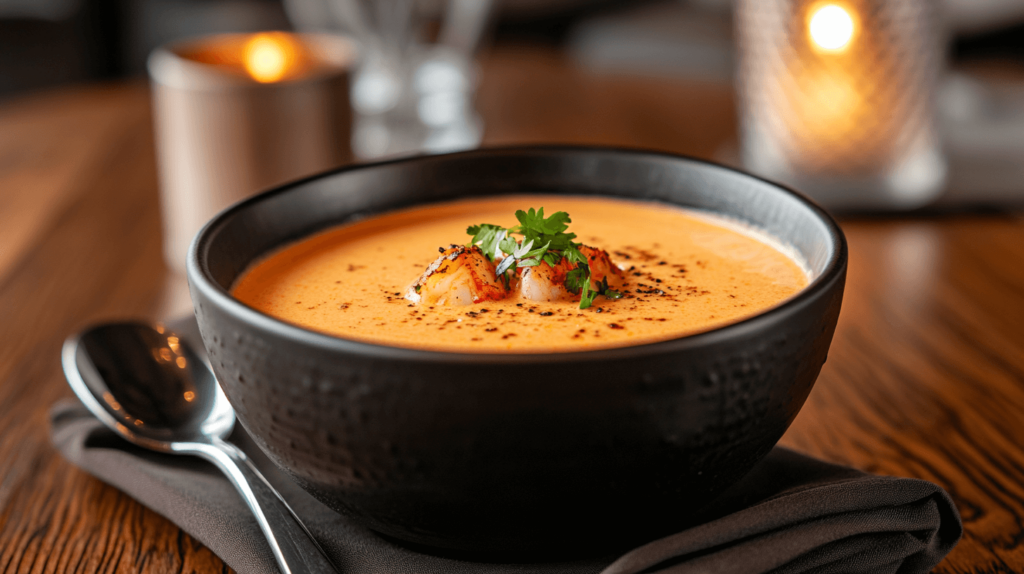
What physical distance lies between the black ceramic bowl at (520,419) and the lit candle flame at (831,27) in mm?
1112

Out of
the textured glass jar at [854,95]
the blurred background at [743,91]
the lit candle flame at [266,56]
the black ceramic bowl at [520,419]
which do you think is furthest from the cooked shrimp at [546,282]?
the lit candle flame at [266,56]

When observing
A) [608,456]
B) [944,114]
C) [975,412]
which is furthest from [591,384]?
[944,114]

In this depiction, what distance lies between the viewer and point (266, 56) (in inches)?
76.2

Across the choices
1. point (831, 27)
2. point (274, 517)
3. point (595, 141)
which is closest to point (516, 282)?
point (274, 517)

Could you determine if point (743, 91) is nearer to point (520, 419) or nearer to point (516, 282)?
point (516, 282)

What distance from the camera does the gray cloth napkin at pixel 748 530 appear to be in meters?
0.71

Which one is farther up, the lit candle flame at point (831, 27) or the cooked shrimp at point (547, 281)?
the lit candle flame at point (831, 27)

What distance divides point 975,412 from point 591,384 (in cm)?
72

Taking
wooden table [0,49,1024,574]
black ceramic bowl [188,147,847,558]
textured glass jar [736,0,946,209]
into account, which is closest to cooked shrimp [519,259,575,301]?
black ceramic bowl [188,147,847,558]

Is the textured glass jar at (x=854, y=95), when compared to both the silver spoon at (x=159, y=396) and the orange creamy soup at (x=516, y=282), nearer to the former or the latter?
the orange creamy soup at (x=516, y=282)

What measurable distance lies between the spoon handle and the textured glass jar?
1308mm

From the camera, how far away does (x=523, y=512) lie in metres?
0.66

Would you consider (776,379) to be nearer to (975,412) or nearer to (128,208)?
(975,412)

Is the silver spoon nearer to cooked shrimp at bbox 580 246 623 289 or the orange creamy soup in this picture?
the orange creamy soup
